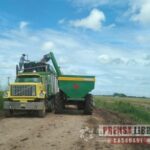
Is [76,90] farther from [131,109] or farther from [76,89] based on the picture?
[131,109]

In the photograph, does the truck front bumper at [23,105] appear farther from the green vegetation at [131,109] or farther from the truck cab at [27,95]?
the green vegetation at [131,109]

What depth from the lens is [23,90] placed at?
27.9 metres

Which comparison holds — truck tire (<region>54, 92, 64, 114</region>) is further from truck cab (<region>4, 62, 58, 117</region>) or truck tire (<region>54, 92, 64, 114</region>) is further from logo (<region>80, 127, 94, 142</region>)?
logo (<region>80, 127, 94, 142</region>)

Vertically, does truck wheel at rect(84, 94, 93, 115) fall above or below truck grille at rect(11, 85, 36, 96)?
below

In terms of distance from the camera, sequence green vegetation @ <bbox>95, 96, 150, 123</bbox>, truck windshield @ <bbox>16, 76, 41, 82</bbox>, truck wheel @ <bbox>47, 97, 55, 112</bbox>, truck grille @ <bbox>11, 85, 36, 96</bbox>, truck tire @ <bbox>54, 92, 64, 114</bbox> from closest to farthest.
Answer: truck grille @ <bbox>11, 85, 36, 96</bbox>
truck windshield @ <bbox>16, 76, 41, 82</bbox>
truck tire @ <bbox>54, 92, 64, 114</bbox>
truck wheel @ <bbox>47, 97, 55, 112</bbox>
green vegetation @ <bbox>95, 96, 150, 123</bbox>

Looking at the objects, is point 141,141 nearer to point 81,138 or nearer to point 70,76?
point 81,138

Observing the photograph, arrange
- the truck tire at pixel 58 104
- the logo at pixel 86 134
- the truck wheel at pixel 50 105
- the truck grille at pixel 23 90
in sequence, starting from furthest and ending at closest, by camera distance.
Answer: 1. the truck wheel at pixel 50 105
2. the truck tire at pixel 58 104
3. the truck grille at pixel 23 90
4. the logo at pixel 86 134

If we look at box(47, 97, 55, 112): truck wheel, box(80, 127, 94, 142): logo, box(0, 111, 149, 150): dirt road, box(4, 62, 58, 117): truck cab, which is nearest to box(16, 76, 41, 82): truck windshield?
box(4, 62, 58, 117): truck cab

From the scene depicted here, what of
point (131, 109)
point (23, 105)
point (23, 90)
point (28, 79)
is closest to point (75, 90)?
point (28, 79)

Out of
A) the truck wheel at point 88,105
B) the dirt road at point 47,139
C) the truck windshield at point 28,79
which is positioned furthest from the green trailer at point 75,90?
the dirt road at point 47,139

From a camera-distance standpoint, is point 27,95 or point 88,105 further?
point 88,105

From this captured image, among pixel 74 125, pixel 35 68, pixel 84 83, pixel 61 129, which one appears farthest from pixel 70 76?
pixel 61 129

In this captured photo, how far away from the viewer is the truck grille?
1089 inches

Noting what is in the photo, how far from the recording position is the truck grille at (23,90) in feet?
90.7
